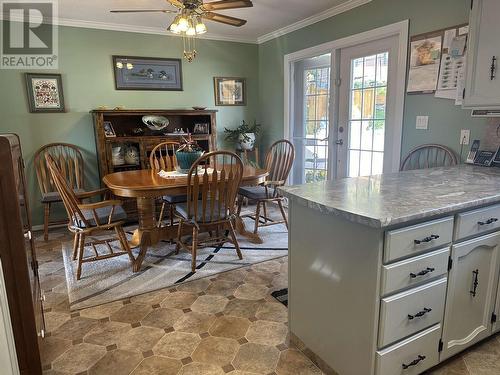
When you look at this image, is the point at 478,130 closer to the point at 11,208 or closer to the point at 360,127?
the point at 360,127

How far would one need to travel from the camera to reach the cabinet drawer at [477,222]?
4.84ft

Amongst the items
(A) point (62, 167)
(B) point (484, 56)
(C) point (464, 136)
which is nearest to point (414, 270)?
(B) point (484, 56)

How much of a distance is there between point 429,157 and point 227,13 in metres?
2.51

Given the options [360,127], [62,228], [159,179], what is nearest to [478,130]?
[360,127]

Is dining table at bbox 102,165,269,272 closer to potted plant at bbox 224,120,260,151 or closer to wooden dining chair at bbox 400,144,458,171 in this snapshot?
wooden dining chair at bbox 400,144,458,171

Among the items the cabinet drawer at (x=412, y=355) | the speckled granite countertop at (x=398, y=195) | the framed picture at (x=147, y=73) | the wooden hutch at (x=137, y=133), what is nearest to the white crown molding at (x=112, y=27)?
the framed picture at (x=147, y=73)

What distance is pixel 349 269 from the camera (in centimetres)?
142

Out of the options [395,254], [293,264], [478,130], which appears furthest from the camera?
[478,130]

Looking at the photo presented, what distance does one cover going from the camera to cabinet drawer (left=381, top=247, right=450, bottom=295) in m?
1.31

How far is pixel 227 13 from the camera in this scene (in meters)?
3.67

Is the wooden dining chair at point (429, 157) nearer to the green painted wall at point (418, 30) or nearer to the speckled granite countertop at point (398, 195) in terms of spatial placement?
the green painted wall at point (418, 30)

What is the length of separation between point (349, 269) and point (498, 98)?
150 cm

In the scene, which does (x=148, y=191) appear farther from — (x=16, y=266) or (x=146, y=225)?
(x=16, y=266)

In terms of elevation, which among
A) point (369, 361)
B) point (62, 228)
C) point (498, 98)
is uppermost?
point (498, 98)
